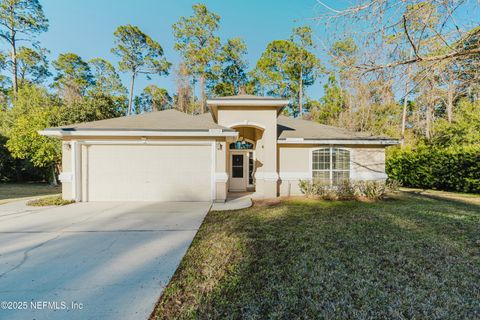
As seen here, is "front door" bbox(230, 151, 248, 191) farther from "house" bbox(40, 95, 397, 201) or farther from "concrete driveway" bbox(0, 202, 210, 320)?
"concrete driveway" bbox(0, 202, 210, 320)

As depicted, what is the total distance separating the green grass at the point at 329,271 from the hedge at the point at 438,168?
744cm

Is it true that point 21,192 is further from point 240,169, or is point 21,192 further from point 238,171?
point 240,169

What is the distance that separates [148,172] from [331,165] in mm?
8355

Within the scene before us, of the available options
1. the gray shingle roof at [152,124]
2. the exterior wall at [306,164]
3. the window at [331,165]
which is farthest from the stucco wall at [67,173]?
the window at [331,165]

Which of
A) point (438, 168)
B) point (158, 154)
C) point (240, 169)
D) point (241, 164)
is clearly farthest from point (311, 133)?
point (438, 168)

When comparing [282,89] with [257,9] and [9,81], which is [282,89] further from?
[9,81]

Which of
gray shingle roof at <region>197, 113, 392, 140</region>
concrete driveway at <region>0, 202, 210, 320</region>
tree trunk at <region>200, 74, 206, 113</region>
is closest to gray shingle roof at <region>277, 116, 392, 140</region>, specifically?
gray shingle roof at <region>197, 113, 392, 140</region>

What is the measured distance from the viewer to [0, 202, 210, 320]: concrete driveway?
2.58 m

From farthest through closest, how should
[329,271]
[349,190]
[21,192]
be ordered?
[21,192]
[349,190]
[329,271]

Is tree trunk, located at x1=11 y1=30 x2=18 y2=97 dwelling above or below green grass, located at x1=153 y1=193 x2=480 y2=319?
above

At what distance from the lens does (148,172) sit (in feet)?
28.3

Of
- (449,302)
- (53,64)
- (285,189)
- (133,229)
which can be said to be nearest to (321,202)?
(285,189)

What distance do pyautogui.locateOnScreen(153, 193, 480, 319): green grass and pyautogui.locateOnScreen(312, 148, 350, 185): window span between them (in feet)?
14.3

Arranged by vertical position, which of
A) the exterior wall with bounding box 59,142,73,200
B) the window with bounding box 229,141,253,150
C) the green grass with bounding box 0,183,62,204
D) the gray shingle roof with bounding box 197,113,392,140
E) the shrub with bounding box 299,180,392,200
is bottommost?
the green grass with bounding box 0,183,62,204
